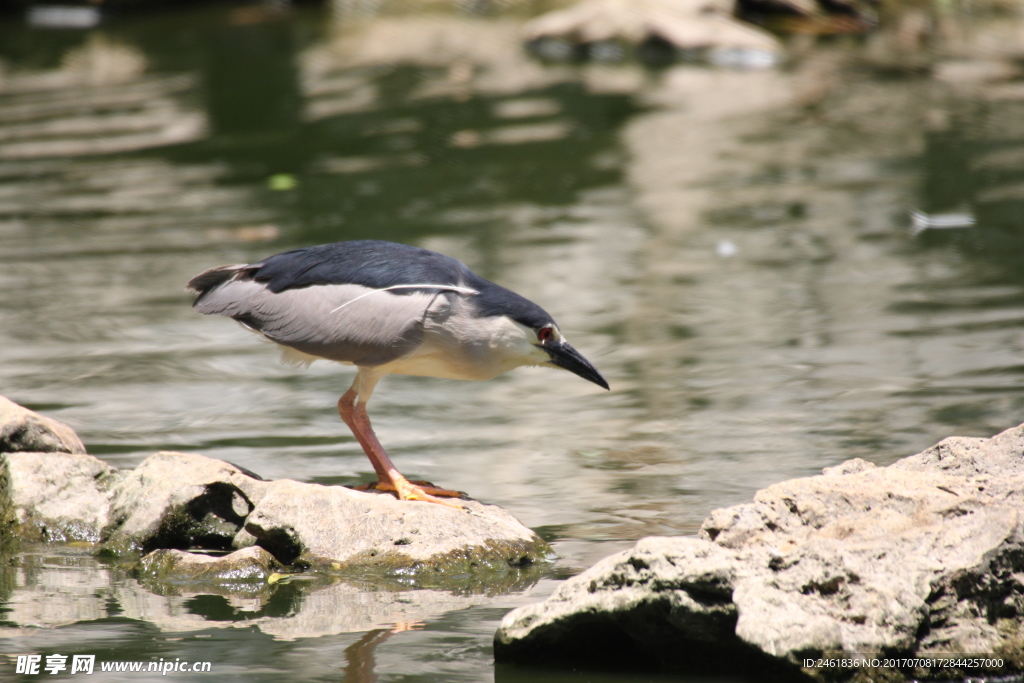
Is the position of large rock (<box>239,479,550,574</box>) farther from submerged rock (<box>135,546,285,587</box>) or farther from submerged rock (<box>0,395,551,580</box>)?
submerged rock (<box>135,546,285,587</box>)

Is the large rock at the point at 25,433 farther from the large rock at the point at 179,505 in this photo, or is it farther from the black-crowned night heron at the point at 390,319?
the black-crowned night heron at the point at 390,319

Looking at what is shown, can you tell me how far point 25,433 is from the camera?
17.9 feet

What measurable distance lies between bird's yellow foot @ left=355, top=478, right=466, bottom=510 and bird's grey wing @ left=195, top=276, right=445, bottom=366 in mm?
533

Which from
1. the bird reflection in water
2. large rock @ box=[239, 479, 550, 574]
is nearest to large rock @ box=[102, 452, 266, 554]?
large rock @ box=[239, 479, 550, 574]

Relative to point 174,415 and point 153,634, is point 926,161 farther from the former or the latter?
point 153,634

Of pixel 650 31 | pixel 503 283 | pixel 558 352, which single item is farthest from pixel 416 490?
pixel 650 31

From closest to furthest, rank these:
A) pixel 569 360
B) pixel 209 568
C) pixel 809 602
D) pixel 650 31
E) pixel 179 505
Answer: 1. pixel 809 602
2. pixel 209 568
3. pixel 179 505
4. pixel 569 360
5. pixel 650 31

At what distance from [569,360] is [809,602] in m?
1.99

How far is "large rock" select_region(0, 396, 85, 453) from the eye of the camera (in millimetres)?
5418

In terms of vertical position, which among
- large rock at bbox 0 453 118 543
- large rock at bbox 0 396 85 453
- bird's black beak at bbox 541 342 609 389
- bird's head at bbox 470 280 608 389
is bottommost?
large rock at bbox 0 453 118 543

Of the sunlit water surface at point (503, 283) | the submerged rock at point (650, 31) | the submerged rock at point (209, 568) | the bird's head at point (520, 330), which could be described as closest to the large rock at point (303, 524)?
the submerged rock at point (209, 568)

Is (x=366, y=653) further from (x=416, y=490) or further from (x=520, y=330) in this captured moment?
(x=520, y=330)

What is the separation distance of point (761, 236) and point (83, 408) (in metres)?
5.63

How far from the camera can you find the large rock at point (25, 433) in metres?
5.42
